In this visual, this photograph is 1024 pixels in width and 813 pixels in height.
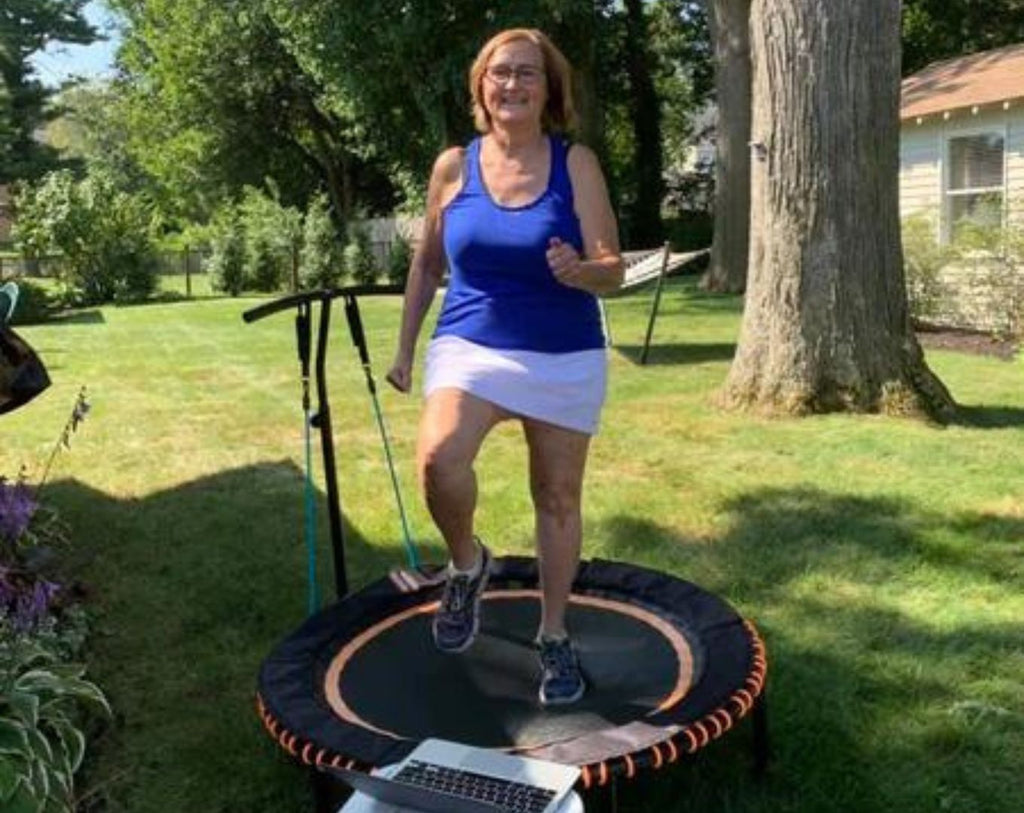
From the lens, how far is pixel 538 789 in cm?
210

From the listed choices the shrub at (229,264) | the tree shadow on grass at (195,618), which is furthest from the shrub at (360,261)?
the tree shadow on grass at (195,618)

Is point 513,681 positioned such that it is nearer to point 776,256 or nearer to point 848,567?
point 848,567

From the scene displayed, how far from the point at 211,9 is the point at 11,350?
27.8m

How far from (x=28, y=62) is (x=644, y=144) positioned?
26609 millimetres

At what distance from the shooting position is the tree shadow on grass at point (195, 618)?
2934 millimetres

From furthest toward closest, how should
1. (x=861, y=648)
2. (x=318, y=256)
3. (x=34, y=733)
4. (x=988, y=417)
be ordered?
1. (x=318, y=256)
2. (x=988, y=417)
3. (x=861, y=648)
4. (x=34, y=733)

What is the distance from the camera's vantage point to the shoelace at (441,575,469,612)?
10.2ft

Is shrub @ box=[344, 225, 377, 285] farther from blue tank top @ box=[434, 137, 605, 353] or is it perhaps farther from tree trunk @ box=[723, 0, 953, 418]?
blue tank top @ box=[434, 137, 605, 353]

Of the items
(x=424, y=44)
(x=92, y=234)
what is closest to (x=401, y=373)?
(x=424, y=44)

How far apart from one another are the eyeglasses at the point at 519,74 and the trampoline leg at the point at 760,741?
1.61m

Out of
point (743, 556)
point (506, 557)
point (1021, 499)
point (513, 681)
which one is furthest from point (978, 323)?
point (513, 681)

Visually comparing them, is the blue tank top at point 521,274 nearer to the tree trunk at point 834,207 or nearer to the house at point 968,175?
the tree trunk at point 834,207

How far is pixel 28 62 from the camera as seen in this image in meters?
41.1

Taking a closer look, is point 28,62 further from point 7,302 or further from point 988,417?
point 7,302
